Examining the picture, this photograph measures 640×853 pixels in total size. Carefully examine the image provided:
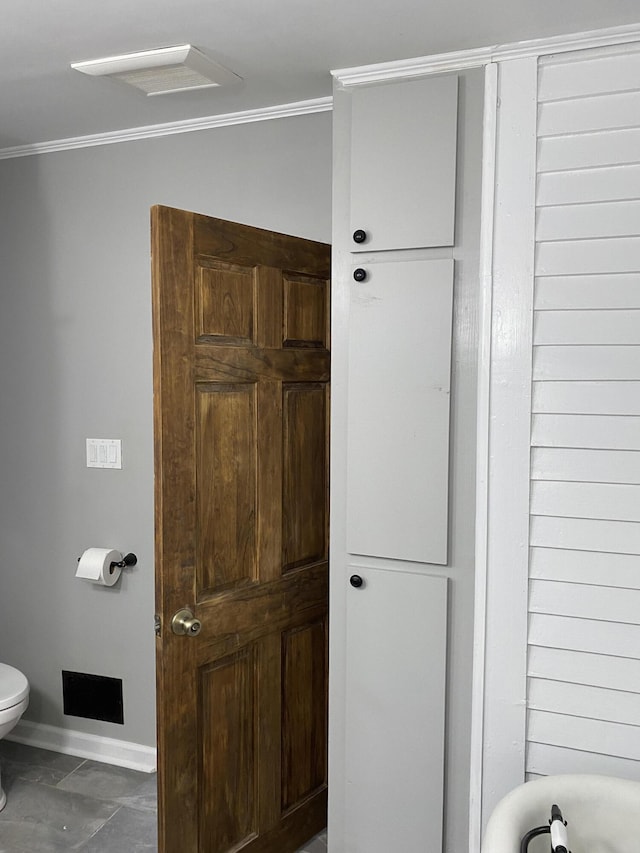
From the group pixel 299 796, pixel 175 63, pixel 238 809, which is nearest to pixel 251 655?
pixel 238 809

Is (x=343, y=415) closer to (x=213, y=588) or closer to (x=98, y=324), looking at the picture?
(x=213, y=588)

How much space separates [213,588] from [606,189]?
147cm

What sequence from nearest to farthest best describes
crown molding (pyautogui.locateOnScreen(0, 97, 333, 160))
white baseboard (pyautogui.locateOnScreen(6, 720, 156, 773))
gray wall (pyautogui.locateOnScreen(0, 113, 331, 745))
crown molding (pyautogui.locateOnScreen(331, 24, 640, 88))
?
1. crown molding (pyautogui.locateOnScreen(331, 24, 640, 88))
2. crown molding (pyautogui.locateOnScreen(0, 97, 333, 160))
3. gray wall (pyautogui.locateOnScreen(0, 113, 331, 745))
4. white baseboard (pyautogui.locateOnScreen(6, 720, 156, 773))

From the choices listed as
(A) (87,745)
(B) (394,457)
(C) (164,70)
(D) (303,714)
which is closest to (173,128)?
(C) (164,70)

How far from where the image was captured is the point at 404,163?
2.10 m

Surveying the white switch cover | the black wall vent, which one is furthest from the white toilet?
the white switch cover

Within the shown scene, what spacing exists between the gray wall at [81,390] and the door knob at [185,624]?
92cm

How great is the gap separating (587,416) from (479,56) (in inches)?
39.1

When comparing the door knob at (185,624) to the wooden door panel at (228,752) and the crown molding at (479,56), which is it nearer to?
the wooden door panel at (228,752)

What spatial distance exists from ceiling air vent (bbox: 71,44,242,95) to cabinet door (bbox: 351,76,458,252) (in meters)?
0.42

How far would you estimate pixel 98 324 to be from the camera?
9.68 ft

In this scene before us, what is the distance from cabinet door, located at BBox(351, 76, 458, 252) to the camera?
6.75 feet

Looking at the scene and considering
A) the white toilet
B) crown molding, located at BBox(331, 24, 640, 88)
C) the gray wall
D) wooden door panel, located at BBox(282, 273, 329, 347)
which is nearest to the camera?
crown molding, located at BBox(331, 24, 640, 88)

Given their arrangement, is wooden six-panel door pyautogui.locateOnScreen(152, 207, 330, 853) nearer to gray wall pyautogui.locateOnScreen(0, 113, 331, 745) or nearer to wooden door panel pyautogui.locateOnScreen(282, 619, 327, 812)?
wooden door panel pyautogui.locateOnScreen(282, 619, 327, 812)
